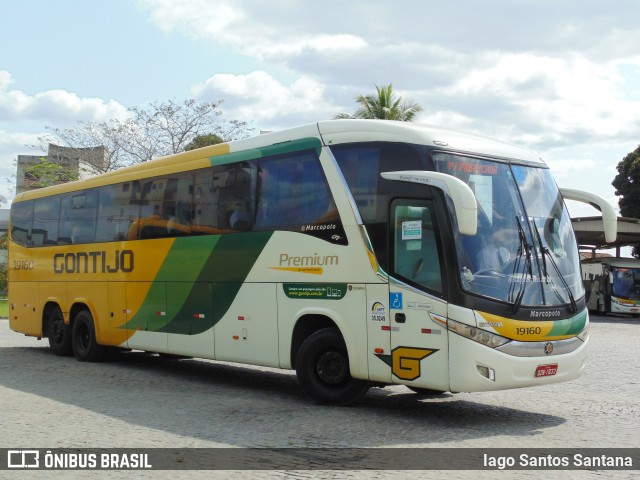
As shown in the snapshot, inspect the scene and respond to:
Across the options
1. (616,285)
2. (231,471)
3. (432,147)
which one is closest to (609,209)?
(432,147)

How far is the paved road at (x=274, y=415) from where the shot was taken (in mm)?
8422

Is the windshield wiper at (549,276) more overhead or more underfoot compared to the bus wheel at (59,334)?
more overhead

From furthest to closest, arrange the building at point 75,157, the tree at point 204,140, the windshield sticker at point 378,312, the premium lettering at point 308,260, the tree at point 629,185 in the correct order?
the tree at point 629,185 → the building at point 75,157 → the tree at point 204,140 → the premium lettering at point 308,260 → the windshield sticker at point 378,312

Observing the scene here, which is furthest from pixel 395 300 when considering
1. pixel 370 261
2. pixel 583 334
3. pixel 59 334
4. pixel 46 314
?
pixel 46 314

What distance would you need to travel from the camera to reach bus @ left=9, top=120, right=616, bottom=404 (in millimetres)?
9492

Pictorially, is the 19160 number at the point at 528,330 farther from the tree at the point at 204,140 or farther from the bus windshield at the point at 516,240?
the tree at the point at 204,140

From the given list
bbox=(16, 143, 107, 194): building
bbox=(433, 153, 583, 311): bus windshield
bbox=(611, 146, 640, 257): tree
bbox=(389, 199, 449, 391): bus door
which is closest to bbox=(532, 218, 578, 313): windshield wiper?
bbox=(433, 153, 583, 311): bus windshield

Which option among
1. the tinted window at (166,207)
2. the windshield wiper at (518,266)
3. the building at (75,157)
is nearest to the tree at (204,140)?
the building at (75,157)

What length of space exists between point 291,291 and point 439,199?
112 inches

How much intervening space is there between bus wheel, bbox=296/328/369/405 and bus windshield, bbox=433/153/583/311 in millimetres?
2167

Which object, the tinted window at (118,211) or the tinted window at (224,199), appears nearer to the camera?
the tinted window at (224,199)

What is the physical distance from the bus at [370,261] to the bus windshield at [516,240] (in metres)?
0.02

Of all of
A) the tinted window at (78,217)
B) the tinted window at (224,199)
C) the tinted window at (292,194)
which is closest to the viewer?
the tinted window at (292,194)

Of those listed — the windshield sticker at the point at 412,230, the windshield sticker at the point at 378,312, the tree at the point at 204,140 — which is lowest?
the windshield sticker at the point at 378,312
